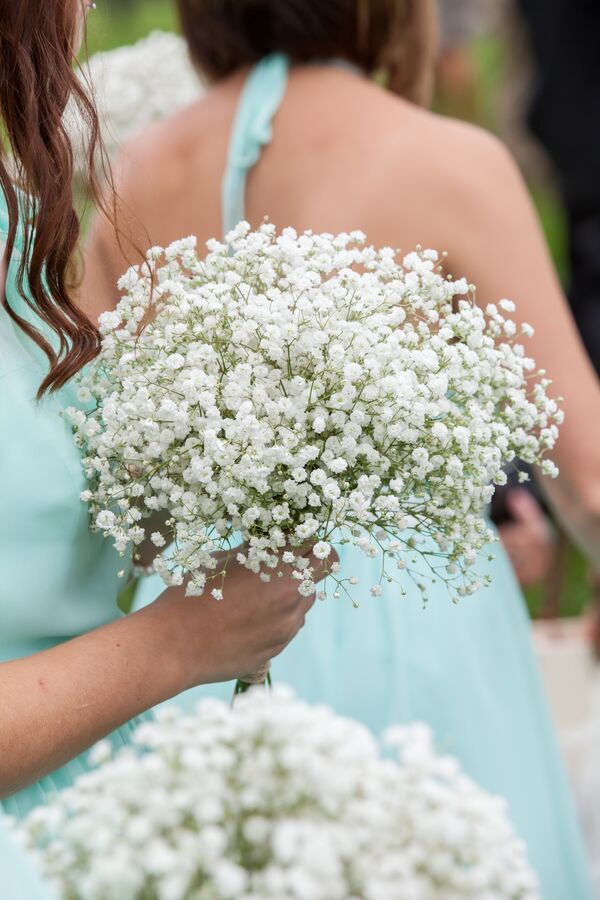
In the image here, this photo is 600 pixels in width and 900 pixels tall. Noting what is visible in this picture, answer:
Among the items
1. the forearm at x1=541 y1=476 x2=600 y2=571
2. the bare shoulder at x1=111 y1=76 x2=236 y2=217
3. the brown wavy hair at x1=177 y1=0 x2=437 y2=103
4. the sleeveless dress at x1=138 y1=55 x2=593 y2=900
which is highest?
the brown wavy hair at x1=177 y1=0 x2=437 y2=103

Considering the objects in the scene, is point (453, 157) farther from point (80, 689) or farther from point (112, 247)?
point (80, 689)

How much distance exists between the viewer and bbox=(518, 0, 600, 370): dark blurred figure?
580 centimetres

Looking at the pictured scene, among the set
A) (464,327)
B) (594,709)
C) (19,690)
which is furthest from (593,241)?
(19,690)

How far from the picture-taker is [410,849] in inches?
38.1

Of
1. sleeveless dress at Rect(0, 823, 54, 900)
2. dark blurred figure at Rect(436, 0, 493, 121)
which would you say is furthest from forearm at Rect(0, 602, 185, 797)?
dark blurred figure at Rect(436, 0, 493, 121)

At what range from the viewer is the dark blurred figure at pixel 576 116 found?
19.0 ft

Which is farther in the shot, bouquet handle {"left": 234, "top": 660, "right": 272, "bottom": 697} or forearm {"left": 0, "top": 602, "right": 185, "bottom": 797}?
bouquet handle {"left": 234, "top": 660, "right": 272, "bottom": 697}

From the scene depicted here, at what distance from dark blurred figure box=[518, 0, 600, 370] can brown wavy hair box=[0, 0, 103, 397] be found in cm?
444

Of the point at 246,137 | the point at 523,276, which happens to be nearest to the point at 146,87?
the point at 246,137

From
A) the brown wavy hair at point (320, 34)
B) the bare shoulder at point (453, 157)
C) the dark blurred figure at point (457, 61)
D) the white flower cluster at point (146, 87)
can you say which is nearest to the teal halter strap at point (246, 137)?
the brown wavy hair at point (320, 34)

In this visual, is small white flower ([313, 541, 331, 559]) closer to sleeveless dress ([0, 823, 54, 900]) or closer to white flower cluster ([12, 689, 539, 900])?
white flower cluster ([12, 689, 539, 900])

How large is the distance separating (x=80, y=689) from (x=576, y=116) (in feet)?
17.4

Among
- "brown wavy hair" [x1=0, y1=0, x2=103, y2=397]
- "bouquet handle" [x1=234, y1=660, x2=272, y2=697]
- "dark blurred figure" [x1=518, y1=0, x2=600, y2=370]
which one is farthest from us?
"dark blurred figure" [x1=518, y1=0, x2=600, y2=370]

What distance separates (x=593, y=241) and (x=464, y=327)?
4712 mm
